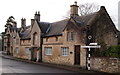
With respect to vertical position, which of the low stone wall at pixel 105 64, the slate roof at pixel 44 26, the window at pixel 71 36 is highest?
the slate roof at pixel 44 26

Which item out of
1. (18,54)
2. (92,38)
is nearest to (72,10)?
(92,38)

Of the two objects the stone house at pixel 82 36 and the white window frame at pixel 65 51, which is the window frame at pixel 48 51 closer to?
the stone house at pixel 82 36

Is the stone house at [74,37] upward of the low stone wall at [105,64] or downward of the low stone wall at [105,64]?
upward

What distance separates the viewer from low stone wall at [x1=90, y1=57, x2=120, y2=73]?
18844 mm

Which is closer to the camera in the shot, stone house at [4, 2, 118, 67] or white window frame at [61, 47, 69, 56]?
stone house at [4, 2, 118, 67]

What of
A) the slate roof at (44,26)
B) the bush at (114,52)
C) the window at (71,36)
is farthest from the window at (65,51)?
the slate roof at (44,26)

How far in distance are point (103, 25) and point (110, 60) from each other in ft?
24.4

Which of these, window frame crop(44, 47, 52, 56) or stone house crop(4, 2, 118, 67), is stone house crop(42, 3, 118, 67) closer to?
stone house crop(4, 2, 118, 67)

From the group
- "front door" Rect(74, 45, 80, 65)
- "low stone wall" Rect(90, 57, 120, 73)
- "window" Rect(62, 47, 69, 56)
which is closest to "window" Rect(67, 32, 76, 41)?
"front door" Rect(74, 45, 80, 65)

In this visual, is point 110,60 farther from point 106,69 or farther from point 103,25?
point 103,25

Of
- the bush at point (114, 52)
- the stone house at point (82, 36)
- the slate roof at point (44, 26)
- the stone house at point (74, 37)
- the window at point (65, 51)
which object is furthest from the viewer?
the slate roof at point (44, 26)

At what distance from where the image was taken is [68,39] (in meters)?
27.3

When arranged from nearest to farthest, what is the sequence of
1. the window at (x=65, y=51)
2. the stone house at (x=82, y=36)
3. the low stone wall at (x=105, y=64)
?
the low stone wall at (x=105, y=64) < the stone house at (x=82, y=36) < the window at (x=65, y=51)

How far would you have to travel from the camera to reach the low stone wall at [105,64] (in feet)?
61.8
